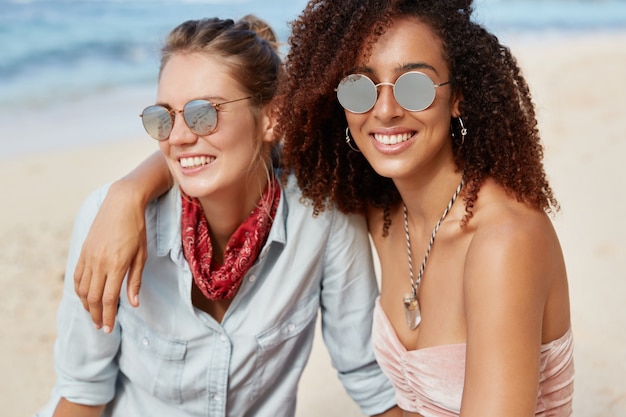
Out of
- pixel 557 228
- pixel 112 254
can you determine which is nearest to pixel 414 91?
pixel 112 254

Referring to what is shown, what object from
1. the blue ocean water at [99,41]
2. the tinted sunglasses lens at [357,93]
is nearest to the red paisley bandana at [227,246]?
the tinted sunglasses lens at [357,93]

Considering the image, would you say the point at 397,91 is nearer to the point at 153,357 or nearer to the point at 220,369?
the point at 220,369

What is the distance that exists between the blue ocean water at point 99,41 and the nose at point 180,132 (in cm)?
450

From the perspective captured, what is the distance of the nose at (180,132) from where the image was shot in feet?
8.04

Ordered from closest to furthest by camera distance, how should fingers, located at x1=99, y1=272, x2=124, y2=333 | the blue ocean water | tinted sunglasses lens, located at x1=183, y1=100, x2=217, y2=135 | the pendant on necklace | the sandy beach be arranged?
fingers, located at x1=99, y1=272, x2=124, y2=333 < tinted sunglasses lens, located at x1=183, y1=100, x2=217, y2=135 < the pendant on necklace < the sandy beach < the blue ocean water

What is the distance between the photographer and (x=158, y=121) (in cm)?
248

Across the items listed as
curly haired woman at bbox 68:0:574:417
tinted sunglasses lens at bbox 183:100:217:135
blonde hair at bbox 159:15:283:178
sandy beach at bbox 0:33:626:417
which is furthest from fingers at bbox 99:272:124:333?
sandy beach at bbox 0:33:626:417

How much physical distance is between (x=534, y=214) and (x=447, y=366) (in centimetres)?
55

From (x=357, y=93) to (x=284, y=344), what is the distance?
0.96 meters

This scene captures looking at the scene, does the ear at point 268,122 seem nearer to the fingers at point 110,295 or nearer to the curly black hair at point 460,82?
the curly black hair at point 460,82

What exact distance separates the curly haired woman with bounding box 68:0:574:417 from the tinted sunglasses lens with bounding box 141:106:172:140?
14.8 inches

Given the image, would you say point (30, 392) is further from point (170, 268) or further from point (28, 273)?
point (170, 268)

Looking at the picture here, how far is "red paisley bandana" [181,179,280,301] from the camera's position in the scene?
2.55 metres

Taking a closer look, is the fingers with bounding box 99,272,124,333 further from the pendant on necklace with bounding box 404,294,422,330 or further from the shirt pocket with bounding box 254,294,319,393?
A: the pendant on necklace with bounding box 404,294,422,330
